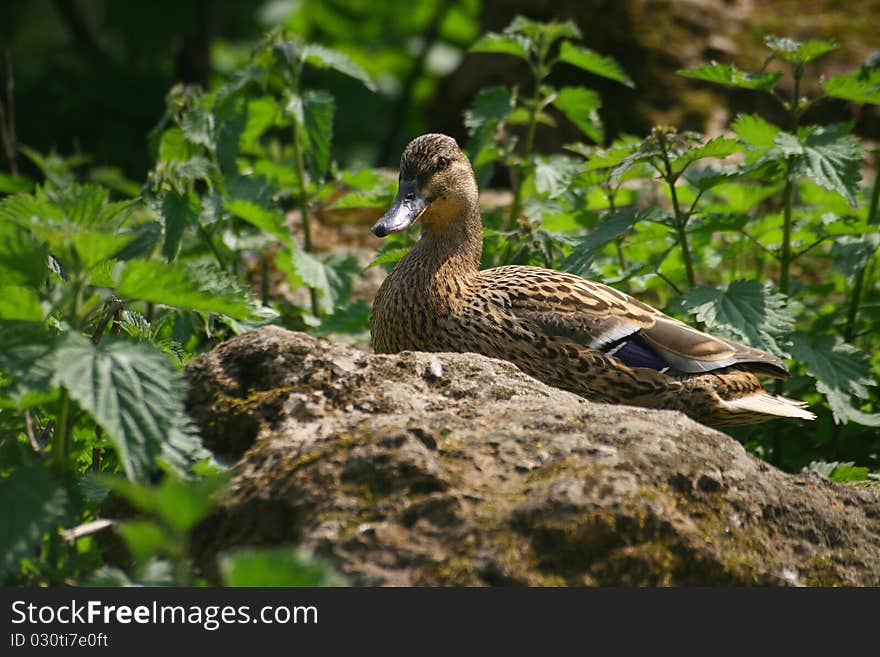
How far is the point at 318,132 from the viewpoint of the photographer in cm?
567

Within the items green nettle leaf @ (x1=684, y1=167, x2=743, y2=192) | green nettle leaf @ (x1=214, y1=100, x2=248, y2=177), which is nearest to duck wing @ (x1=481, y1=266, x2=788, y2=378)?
green nettle leaf @ (x1=684, y1=167, x2=743, y2=192)

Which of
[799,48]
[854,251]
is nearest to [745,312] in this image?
[854,251]

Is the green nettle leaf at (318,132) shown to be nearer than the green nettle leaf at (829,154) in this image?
No

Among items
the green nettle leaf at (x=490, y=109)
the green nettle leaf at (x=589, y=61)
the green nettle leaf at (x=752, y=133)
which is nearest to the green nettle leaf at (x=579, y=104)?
the green nettle leaf at (x=589, y=61)

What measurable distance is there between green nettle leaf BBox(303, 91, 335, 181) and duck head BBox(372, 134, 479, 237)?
670 mm

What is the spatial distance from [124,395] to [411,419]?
81 centimetres

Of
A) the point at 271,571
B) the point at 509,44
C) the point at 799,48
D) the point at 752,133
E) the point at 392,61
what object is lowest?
the point at 271,571

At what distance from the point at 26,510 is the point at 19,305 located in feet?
A: 1.80

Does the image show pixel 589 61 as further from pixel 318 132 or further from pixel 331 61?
pixel 318 132

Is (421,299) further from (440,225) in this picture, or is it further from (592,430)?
(592,430)

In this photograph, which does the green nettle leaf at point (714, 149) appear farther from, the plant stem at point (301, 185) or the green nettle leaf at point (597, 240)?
the plant stem at point (301, 185)

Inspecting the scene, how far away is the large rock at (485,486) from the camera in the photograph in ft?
9.16

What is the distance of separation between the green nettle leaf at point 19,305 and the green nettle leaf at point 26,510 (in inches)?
15.3

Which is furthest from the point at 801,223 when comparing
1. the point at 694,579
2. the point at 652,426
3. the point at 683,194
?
the point at 694,579
